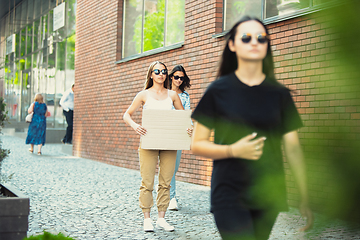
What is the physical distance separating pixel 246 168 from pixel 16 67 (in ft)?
110

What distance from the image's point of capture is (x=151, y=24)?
10625 mm

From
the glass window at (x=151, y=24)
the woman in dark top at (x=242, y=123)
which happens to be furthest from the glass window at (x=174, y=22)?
the woman in dark top at (x=242, y=123)

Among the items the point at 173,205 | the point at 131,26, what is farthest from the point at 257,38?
the point at 131,26

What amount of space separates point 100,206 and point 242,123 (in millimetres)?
4880

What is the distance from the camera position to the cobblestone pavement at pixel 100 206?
467 centimetres

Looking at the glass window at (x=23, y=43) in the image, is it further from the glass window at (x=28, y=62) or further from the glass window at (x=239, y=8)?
the glass window at (x=239, y=8)

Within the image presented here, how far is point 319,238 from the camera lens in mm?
689

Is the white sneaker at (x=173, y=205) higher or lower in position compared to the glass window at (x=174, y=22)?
lower

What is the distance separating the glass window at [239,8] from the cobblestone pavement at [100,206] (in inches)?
116

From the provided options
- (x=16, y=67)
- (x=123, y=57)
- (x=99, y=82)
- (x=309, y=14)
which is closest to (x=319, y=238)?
(x=309, y=14)

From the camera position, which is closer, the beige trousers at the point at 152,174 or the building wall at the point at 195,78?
the building wall at the point at 195,78

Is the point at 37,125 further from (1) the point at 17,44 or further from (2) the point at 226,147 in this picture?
(1) the point at 17,44

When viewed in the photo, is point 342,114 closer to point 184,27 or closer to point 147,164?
point 147,164

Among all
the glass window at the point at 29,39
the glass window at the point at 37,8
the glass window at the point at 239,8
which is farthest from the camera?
the glass window at the point at 29,39
